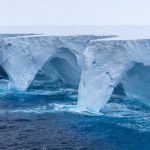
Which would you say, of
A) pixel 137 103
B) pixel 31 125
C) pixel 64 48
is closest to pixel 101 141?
pixel 31 125

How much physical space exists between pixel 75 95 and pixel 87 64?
4.42 m

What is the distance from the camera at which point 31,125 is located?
51.9ft

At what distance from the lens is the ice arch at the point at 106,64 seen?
1721cm

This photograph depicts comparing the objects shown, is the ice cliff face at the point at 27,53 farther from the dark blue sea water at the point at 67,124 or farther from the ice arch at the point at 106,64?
the ice arch at the point at 106,64

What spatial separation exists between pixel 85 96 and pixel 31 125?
10.9 feet

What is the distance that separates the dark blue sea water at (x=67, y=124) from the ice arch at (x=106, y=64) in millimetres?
877

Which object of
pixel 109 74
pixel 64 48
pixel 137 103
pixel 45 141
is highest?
pixel 64 48

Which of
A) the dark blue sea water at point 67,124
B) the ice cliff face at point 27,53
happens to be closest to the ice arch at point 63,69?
the ice cliff face at point 27,53

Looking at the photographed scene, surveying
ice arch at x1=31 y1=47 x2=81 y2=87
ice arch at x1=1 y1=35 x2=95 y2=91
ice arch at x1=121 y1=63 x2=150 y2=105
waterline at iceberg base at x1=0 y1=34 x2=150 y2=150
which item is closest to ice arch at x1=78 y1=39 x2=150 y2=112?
waterline at iceberg base at x1=0 y1=34 x2=150 y2=150

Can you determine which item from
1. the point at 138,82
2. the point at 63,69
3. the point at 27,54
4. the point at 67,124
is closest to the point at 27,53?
the point at 27,54

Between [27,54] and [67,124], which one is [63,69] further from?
[67,124]

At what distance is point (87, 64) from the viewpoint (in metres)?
17.9

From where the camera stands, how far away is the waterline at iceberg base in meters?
14.1

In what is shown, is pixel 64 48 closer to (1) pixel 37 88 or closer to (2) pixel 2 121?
(1) pixel 37 88
